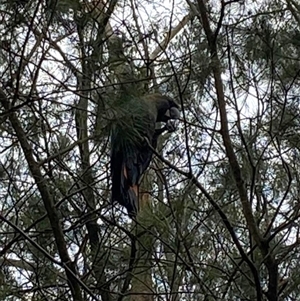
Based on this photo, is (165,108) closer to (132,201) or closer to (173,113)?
(173,113)

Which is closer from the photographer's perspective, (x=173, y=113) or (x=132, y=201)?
(x=132, y=201)

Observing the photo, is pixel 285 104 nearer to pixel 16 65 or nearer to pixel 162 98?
pixel 162 98

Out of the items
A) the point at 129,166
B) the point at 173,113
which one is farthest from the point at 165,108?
the point at 129,166

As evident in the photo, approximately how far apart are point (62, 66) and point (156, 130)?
35 cm

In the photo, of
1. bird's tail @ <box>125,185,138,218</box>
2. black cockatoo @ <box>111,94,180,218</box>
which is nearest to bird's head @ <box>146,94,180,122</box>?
black cockatoo @ <box>111,94,180,218</box>

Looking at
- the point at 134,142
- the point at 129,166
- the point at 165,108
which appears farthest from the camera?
the point at 165,108

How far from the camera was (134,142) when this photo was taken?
2.10m

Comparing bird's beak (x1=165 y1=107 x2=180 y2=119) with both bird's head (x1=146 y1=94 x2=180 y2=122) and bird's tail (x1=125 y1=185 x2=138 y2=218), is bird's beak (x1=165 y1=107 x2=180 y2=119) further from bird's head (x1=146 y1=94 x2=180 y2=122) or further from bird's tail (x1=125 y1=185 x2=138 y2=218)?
bird's tail (x1=125 y1=185 x2=138 y2=218)

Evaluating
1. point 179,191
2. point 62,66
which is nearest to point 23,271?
point 179,191

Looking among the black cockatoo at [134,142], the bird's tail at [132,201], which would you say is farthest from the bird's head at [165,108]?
the bird's tail at [132,201]

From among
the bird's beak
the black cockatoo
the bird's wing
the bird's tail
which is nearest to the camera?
the black cockatoo

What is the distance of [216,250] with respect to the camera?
260 centimetres

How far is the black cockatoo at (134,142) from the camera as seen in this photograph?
2021 mm

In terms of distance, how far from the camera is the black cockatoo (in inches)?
79.6
